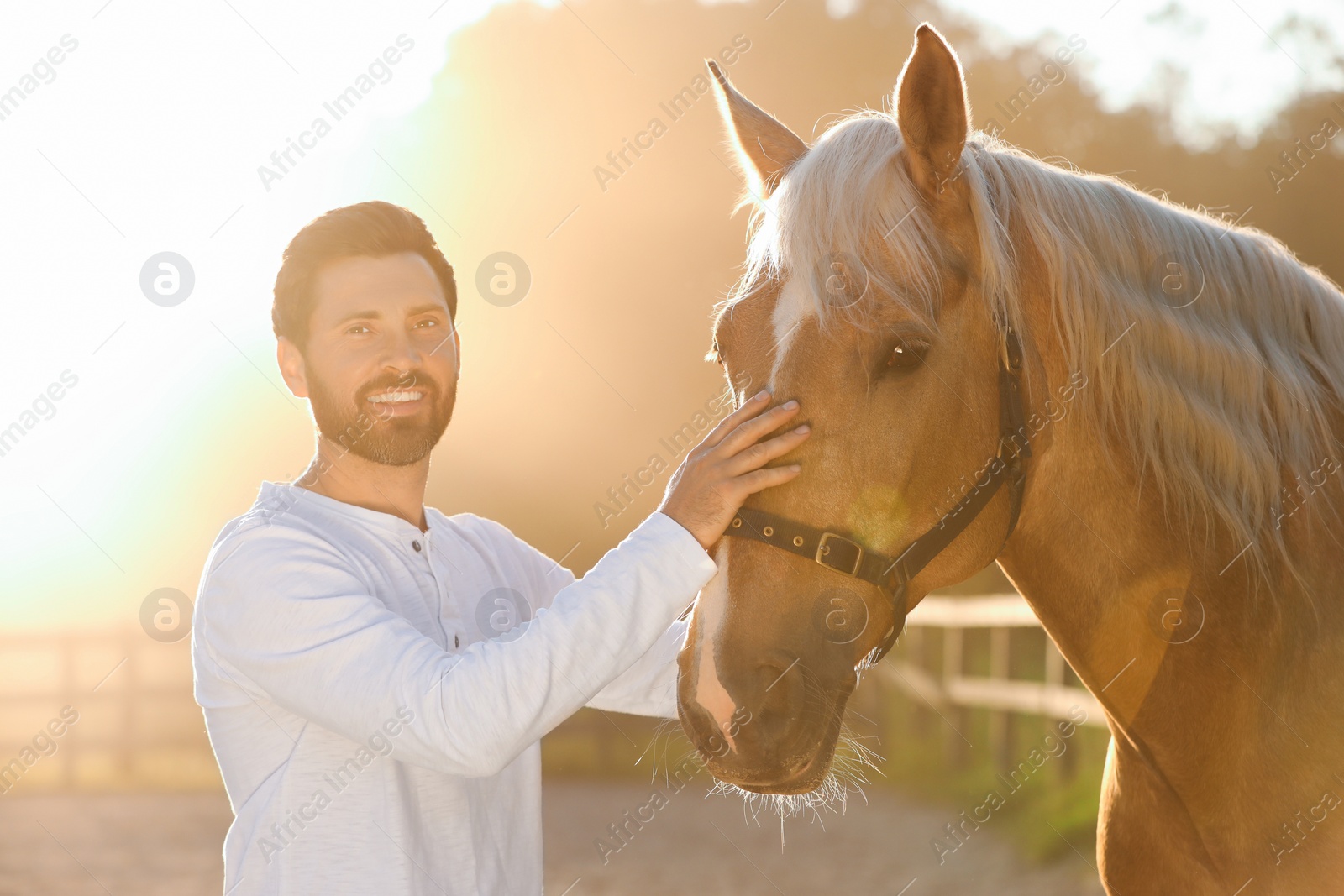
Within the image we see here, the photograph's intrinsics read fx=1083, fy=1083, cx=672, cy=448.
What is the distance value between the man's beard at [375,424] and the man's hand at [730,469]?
836 mm

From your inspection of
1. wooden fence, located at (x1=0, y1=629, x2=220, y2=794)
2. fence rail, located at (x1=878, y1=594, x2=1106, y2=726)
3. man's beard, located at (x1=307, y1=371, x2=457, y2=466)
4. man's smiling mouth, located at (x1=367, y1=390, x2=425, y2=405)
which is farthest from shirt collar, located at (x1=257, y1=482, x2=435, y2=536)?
wooden fence, located at (x1=0, y1=629, x2=220, y2=794)

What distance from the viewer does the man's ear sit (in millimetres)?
2701

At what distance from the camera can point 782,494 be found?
1949 mm

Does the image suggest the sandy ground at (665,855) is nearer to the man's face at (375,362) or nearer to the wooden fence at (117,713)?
the wooden fence at (117,713)

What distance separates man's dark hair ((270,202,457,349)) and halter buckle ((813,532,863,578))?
1353 mm

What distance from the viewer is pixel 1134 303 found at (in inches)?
83.2

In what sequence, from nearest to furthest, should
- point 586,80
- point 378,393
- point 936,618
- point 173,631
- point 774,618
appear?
1. point 774,618
2. point 378,393
3. point 936,618
4. point 173,631
5. point 586,80

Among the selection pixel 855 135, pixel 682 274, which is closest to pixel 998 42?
pixel 682 274

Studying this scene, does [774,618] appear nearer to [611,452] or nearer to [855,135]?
[855,135]

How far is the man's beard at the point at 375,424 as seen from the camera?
2531mm

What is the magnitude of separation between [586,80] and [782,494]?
52.0 feet

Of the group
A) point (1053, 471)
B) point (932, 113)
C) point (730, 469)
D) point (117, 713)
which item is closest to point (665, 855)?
point (1053, 471)

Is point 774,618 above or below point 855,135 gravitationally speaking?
below

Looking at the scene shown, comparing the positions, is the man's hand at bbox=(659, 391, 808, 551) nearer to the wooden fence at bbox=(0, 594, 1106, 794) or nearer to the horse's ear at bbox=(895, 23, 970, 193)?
the horse's ear at bbox=(895, 23, 970, 193)
